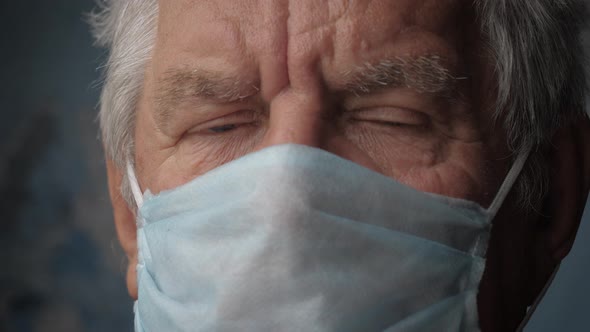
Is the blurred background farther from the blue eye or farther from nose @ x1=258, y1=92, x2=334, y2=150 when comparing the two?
nose @ x1=258, y1=92, x2=334, y2=150

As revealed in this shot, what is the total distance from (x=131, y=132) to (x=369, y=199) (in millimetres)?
819

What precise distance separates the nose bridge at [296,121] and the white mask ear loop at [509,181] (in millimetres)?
442

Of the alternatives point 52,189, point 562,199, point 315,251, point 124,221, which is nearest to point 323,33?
point 315,251

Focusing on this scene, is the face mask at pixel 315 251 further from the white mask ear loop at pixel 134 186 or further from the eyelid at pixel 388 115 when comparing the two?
the white mask ear loop at pixel 134 186

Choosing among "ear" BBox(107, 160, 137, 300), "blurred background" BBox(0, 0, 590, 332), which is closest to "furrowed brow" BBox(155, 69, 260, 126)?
"ear" BBox(107, 160, 137, 300)

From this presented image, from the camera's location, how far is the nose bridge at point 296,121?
6.00 feet

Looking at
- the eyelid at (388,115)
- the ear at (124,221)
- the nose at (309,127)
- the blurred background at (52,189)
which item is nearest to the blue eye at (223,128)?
the nose at (309,127)

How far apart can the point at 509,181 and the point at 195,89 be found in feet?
2.53

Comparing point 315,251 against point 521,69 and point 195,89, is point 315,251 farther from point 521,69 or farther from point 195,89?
point 521,69

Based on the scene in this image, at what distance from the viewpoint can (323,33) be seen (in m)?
1.88

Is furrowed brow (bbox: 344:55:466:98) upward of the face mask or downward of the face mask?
upward

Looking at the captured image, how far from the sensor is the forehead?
6.15 ft

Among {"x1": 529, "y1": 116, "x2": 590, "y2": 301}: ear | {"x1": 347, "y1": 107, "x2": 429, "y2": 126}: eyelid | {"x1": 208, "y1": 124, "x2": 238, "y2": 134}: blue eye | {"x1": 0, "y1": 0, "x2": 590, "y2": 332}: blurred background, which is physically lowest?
{"x1": 0, "y1": 0, "x2": 590, "y2": 332}: blurred background

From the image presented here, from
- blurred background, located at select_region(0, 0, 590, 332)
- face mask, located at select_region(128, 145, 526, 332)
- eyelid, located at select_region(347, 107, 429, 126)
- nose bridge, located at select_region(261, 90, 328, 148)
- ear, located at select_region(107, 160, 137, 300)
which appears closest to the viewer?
face mask, located at select_region(128, 145, 526, 332)
